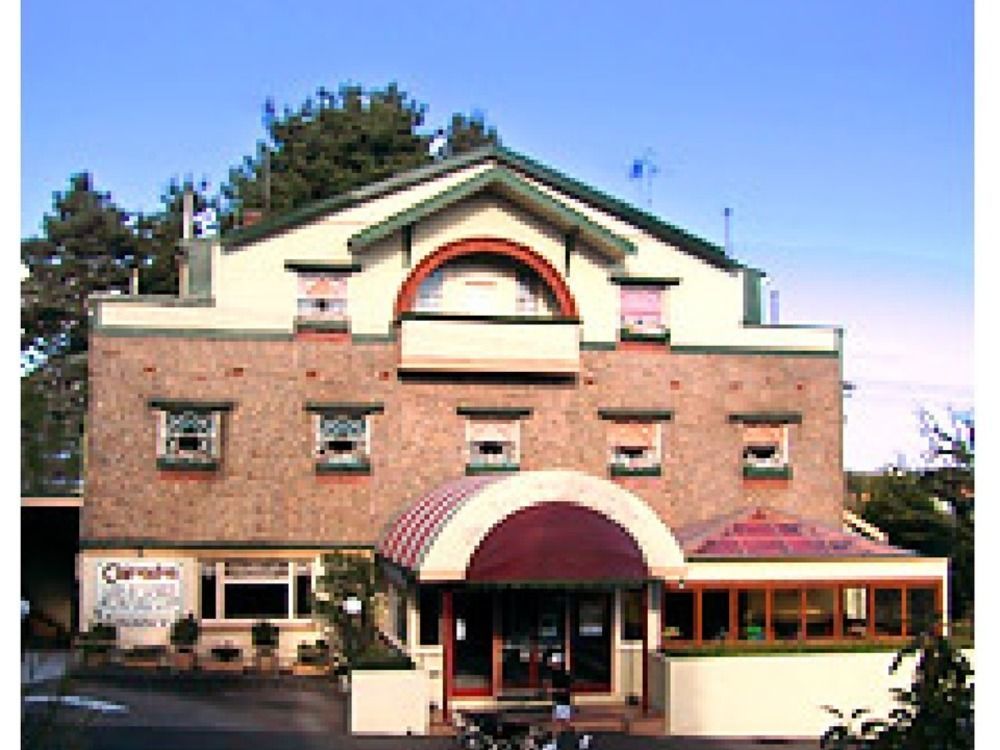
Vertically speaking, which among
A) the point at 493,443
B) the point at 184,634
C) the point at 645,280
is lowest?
the point at 184,634

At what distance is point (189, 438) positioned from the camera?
2859 centimetres

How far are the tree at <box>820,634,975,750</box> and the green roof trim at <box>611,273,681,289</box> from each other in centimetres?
2237

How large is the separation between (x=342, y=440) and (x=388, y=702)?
27.0ft

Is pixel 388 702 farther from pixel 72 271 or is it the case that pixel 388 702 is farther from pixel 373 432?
pixel 72 271

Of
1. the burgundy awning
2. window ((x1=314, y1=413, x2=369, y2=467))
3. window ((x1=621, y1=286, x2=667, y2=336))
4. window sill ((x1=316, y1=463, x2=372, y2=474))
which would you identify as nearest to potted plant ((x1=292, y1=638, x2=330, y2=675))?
window sill ((x1=316, y1=463, x2=372, y2=474))

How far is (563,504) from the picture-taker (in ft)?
79.0

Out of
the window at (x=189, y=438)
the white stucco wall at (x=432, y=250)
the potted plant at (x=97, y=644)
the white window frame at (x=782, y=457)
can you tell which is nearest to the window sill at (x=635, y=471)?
the white window frame at (x=782, y=457)

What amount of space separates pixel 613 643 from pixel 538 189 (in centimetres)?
Result: 1082

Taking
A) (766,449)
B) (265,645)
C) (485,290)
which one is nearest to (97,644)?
(265,645)

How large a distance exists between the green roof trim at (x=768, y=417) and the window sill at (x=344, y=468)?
342 inches

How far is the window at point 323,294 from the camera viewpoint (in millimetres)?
29391

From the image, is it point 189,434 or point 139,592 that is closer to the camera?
point 139,592

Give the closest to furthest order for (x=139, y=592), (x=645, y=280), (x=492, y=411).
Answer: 1. (x=139, y=592)
2. (x=492, y=411)
3. (x=645, y=280)
